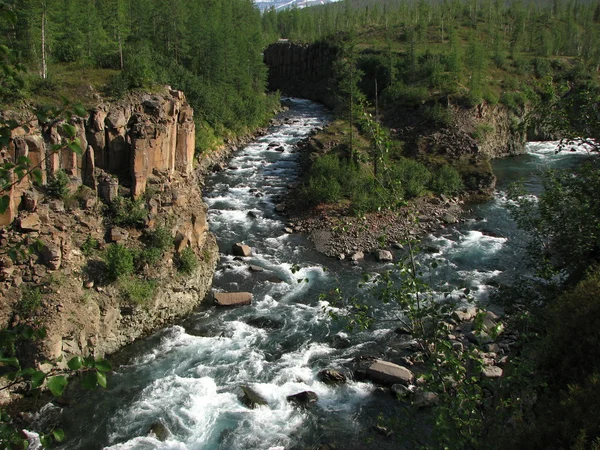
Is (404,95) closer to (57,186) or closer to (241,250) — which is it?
(241,250)

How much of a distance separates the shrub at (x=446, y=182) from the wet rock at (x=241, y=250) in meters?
19.0

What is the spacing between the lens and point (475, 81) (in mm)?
59531

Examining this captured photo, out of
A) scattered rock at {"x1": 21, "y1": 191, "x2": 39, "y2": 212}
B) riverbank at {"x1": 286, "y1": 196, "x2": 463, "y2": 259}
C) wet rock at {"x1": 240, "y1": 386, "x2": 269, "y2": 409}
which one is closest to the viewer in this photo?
wet rock at {"x1": 240, "y1": 386, "x2": 269, "y2": 409}

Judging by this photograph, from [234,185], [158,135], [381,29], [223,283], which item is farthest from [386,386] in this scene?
[381,29]

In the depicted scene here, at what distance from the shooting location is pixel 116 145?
2434 cm

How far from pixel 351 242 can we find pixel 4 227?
20395 mm

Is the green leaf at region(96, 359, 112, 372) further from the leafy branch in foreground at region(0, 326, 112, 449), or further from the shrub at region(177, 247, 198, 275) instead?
the shrub at region(177, 247, 198, 275)

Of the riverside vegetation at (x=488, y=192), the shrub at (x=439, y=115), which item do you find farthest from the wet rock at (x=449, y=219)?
the shrub at (x=439, y=115)

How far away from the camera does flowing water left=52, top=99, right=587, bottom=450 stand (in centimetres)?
1680

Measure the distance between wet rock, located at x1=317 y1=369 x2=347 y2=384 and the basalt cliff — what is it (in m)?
7.84

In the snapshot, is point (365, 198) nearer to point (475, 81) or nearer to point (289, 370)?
point (289, 370)

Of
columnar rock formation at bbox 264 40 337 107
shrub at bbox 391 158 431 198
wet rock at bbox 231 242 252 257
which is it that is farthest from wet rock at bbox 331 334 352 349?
columnar rock formation at bbox 264 40 337 107

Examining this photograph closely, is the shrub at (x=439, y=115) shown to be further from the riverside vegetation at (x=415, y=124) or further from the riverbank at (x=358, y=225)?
the riverbank at (x=358, y=225)

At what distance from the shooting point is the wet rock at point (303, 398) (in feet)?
60.2
